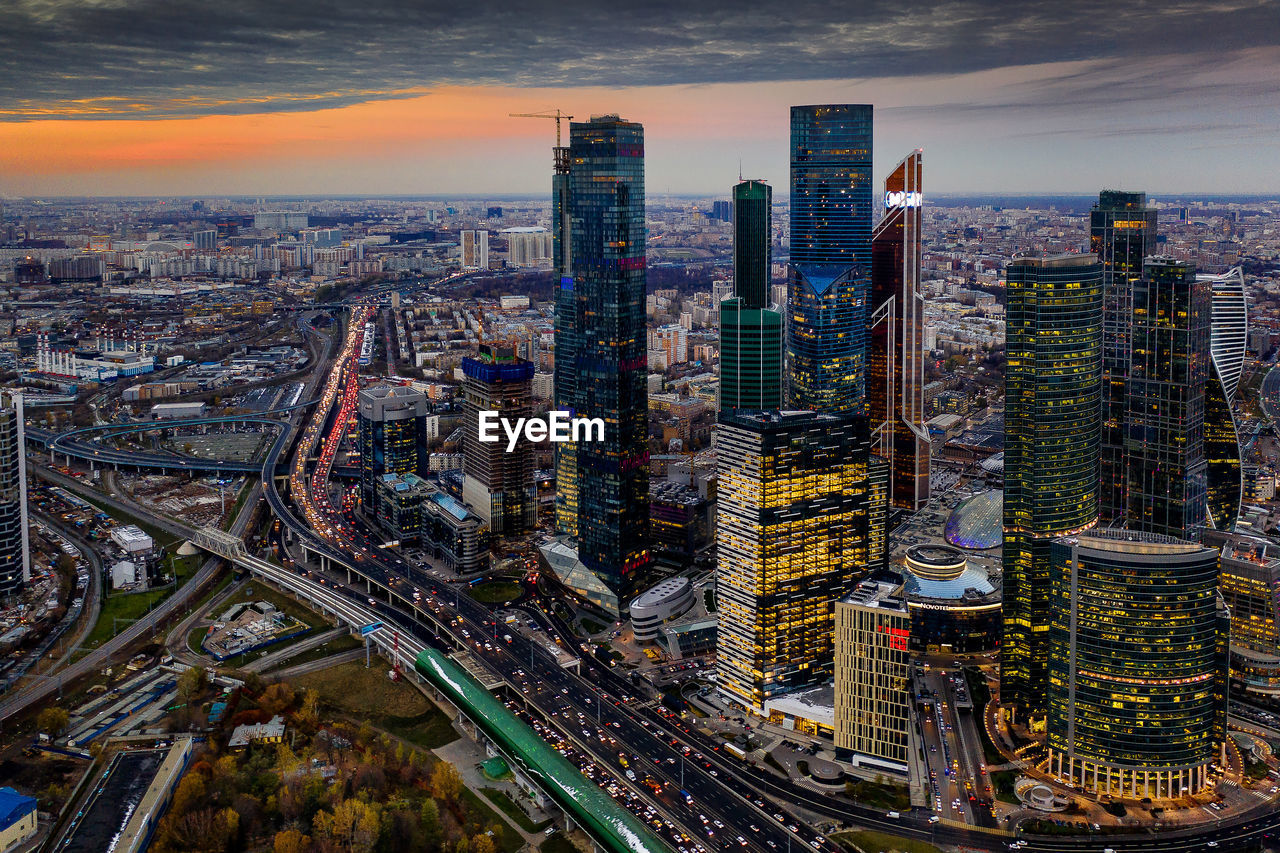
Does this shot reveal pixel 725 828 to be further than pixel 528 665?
No

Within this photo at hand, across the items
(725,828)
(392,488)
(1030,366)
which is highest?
(1030,366)

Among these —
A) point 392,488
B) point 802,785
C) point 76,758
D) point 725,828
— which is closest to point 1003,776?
point 802,785

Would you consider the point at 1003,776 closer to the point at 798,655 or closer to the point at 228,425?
the point at 798,655

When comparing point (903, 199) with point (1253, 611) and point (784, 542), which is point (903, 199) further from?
point (1253, 611)

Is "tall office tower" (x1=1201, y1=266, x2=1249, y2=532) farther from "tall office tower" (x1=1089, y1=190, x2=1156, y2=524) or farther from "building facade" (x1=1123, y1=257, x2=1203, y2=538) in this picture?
"tall office tower" (x1=1089, y1=190, x2=1156, y2=524)

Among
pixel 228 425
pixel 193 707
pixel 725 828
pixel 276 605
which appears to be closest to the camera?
pixel 725 828

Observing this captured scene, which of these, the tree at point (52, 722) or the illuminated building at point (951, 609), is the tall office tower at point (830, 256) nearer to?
the illuminated building at point (951, 609)

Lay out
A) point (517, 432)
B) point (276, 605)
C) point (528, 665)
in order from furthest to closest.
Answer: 1. point (517, 432)
2. point (276, 605)
3. point (528, 665)

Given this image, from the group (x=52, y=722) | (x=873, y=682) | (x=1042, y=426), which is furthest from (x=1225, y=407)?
(x=52, y=722)
